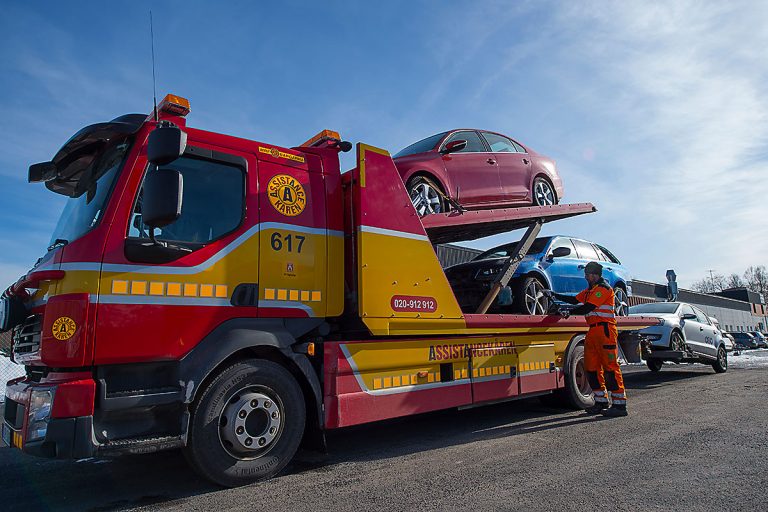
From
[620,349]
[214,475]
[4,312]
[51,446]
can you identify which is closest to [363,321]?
[214,475]

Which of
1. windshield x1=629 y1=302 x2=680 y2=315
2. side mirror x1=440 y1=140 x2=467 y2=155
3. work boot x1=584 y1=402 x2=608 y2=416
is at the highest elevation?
side mirror x1=440 y1=140 x2=467 y2=155

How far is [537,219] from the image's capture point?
23.0 feet

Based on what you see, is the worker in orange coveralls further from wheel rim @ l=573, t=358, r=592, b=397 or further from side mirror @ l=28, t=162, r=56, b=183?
side mirror @ l=28, t=162, r=56, b=183

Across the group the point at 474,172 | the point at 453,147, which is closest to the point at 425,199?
the point at 453,147

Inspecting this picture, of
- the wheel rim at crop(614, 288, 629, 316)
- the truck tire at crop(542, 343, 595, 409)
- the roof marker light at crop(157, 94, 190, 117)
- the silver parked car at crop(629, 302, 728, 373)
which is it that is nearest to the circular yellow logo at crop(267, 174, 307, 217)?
the roof marker light at crop(157, 94, 190, 117)

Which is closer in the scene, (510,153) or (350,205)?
(350,205)

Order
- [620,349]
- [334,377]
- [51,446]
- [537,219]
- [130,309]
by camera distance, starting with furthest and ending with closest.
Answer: [620,349] → [537,219] → [334,377] → [130,309] → [51,446]

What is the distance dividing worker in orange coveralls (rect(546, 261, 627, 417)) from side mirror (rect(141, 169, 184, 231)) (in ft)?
17.0

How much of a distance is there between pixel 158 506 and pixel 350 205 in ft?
8.87

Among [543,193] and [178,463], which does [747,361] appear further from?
[178,463]

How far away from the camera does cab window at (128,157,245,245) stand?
3.63 metres

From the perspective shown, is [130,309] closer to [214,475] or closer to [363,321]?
[214,475]

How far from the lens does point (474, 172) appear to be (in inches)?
252

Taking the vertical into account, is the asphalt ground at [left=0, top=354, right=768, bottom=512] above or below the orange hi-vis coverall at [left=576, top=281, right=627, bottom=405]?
below
